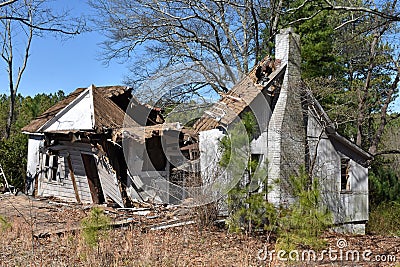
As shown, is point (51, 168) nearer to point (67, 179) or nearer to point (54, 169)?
point (54, 169)

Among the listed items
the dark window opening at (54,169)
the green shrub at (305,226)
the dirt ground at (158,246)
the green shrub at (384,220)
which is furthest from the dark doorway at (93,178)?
the green shrub at (384,220)

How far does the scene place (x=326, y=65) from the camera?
2123 centimetres

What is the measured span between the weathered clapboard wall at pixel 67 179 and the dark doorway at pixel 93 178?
6.6 inches

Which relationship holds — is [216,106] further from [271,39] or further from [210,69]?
[271,39]

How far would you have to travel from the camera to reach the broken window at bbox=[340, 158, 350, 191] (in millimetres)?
15484

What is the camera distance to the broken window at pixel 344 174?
15.5 metres

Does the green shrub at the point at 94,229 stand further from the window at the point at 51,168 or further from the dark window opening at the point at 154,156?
the window at the point at 51,168

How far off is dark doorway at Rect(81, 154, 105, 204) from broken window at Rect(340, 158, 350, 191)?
8.21m

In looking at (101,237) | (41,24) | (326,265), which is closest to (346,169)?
(326,265)

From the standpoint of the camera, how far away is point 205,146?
12.3 metres

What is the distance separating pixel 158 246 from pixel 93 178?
7090 mm

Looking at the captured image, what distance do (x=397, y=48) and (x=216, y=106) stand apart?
32.8ft

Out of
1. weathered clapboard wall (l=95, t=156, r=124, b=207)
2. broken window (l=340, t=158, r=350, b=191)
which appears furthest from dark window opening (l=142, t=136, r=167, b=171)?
broken window (l=340, t=158, r=350, b=191)

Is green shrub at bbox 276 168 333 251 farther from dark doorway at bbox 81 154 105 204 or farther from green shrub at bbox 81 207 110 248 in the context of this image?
dark doorway at bbox 81 154 105 204
